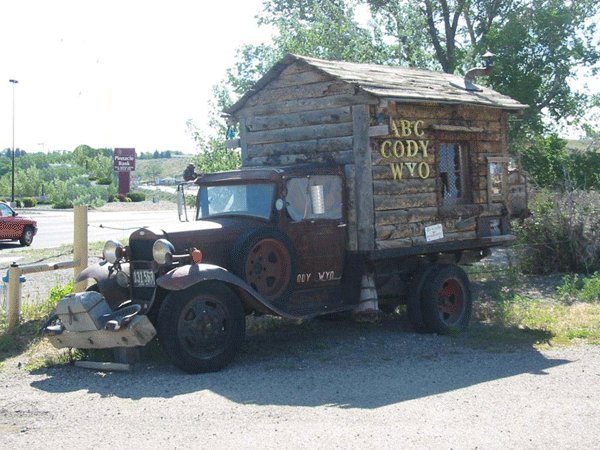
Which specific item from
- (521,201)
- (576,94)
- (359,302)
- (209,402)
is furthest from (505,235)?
(576,94)

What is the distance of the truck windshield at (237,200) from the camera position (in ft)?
29.1

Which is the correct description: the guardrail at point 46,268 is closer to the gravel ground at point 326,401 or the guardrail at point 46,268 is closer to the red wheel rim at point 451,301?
the gravel ground at point 326,401

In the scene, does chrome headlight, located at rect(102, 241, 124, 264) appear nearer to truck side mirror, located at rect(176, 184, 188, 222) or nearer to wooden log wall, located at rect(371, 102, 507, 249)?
truck side mirror, located at rect(176, 184, 188, 222)

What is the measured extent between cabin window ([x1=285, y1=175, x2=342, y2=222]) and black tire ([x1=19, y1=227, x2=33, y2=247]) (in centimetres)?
1660

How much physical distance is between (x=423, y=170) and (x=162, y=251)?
3819mm

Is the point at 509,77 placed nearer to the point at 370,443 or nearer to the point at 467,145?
the point at 467,145

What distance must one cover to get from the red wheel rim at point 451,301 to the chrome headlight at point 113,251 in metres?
3.92

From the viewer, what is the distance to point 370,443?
561cm

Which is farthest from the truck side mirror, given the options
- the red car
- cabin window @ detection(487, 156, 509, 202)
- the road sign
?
the road sign

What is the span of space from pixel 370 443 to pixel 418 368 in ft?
8.26

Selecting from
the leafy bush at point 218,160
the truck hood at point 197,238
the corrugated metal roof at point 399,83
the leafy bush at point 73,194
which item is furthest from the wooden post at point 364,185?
the leafy bush at point 73,194

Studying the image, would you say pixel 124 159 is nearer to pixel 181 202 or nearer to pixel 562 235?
pixel 562 235

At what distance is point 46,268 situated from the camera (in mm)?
9961

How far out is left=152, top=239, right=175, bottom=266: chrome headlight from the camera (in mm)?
7895
